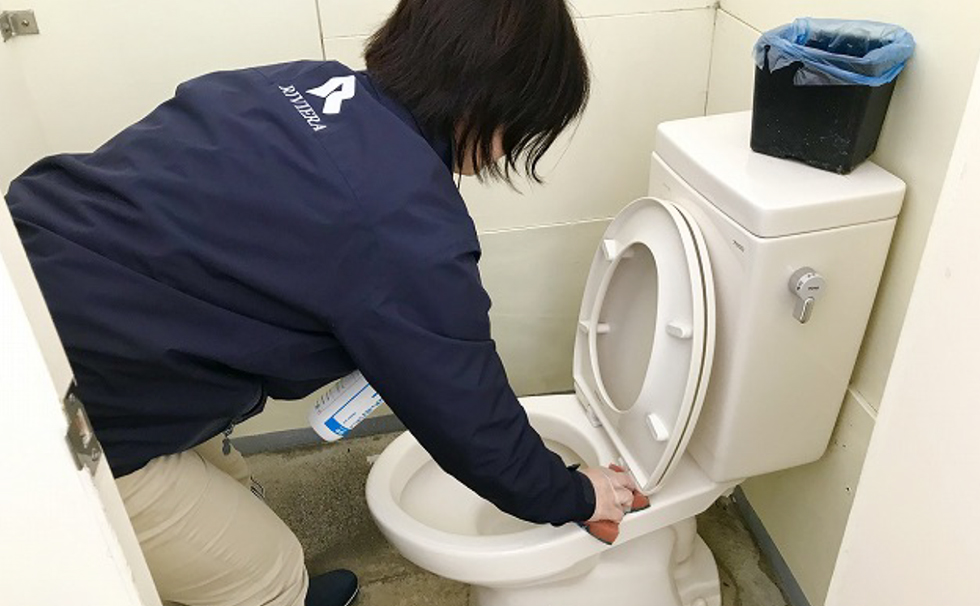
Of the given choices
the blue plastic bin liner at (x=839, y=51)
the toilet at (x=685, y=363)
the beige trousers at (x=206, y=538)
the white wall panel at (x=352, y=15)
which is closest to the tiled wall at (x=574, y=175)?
the white wall panel at (x=352, y=15)

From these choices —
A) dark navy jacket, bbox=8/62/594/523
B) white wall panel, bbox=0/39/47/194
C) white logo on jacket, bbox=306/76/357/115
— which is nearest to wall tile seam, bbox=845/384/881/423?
dark navy jacket, bbox=8/62/594/523

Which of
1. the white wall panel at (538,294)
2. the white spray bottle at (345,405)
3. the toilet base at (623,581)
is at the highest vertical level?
the white spray bottle at (345,405)

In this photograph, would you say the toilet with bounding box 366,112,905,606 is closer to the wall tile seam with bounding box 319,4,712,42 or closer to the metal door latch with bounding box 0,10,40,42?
the wall tile seam with bounding box 319,4,712,42

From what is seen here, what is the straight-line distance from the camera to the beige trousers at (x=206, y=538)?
0.97 m

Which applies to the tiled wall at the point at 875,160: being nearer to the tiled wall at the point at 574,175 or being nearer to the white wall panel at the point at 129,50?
the tiled wall at the point at 574,175

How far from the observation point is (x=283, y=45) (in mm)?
1391

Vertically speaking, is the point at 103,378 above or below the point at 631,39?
below

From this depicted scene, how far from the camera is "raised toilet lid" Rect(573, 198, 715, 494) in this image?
1.05m

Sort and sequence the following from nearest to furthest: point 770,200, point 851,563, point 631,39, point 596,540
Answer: point 851,563
point 770,200
point 596,540
point 631,39

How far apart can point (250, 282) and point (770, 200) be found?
0.59 metres

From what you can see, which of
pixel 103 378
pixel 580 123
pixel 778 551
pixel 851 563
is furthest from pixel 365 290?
pixel 778 551

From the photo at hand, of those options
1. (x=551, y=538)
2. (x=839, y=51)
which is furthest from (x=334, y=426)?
(x=839, y=51)

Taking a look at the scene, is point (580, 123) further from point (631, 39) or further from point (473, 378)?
point (473, 378)

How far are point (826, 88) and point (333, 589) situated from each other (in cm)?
111
